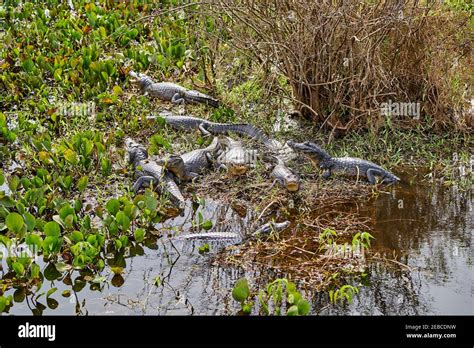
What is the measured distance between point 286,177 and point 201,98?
7.62 ft

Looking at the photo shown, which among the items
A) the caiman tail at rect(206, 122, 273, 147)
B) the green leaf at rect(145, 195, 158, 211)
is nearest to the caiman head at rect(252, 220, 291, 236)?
the green leaf at rect(145, 195, 158, 211)

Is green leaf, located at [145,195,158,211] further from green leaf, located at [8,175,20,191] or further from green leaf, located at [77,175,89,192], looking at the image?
green leaf, located at [8,175,20,191]

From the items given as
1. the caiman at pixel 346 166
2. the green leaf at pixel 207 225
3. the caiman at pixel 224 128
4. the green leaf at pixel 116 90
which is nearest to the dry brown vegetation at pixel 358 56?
the caiman at pixel 224 128

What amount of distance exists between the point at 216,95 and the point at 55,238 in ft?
12.2

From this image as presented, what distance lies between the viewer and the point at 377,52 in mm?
7793

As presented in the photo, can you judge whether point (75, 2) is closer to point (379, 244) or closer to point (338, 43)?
point (338, 43)

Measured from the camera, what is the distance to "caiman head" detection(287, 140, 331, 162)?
7004 millimetres

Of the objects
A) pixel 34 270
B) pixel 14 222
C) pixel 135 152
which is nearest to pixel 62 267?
pixel 34 270

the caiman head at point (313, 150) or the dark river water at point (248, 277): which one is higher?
the caiman head at point (313, 150)

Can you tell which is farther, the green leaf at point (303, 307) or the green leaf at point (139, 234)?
the green leaf at point (139, 234)

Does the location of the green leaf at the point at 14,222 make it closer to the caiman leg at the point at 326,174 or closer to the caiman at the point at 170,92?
the caiman leg at the point at 326,174

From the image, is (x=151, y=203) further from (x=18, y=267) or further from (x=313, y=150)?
(x=313, y=150)

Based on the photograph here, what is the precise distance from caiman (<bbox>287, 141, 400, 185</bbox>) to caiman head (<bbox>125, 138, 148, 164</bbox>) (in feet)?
4.58

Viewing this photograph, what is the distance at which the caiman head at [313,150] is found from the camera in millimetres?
7004
